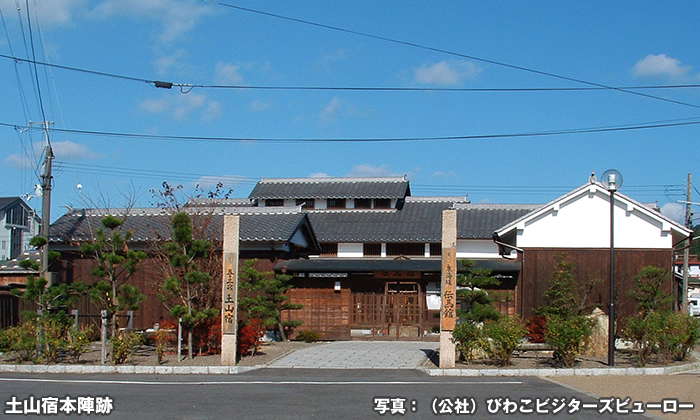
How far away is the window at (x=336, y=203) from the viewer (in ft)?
125

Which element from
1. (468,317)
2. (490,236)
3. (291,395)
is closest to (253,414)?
(291,395)

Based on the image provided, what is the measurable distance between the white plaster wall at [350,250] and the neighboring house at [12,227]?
39409mm

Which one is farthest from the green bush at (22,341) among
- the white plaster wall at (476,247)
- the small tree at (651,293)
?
the white plaster wall at (476,247)

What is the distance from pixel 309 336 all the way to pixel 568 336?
10204mm

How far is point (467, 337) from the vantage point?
628 inches

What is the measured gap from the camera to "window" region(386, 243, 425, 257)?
1336 inches

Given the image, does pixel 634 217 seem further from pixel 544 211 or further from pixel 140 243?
pixel 140 243

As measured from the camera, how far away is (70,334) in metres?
16.3

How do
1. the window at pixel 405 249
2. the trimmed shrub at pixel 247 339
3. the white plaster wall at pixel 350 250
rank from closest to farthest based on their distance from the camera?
the trimmed shrub at pixel 247 339, the window at pixel 405 249, the white plaster wall at pixel 350 250

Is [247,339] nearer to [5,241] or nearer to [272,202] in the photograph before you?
[272,202]

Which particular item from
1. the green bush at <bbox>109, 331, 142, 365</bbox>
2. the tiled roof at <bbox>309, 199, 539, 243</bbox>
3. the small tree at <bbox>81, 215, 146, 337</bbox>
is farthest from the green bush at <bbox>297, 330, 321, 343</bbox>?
the tiled roof at <bbox>309, 199, 539, 243</bbox>

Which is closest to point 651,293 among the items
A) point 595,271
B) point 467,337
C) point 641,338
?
point 595,271

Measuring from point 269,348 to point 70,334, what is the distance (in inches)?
228

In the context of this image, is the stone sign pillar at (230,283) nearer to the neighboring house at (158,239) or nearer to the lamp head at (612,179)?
the neighboring house at (158,239)
